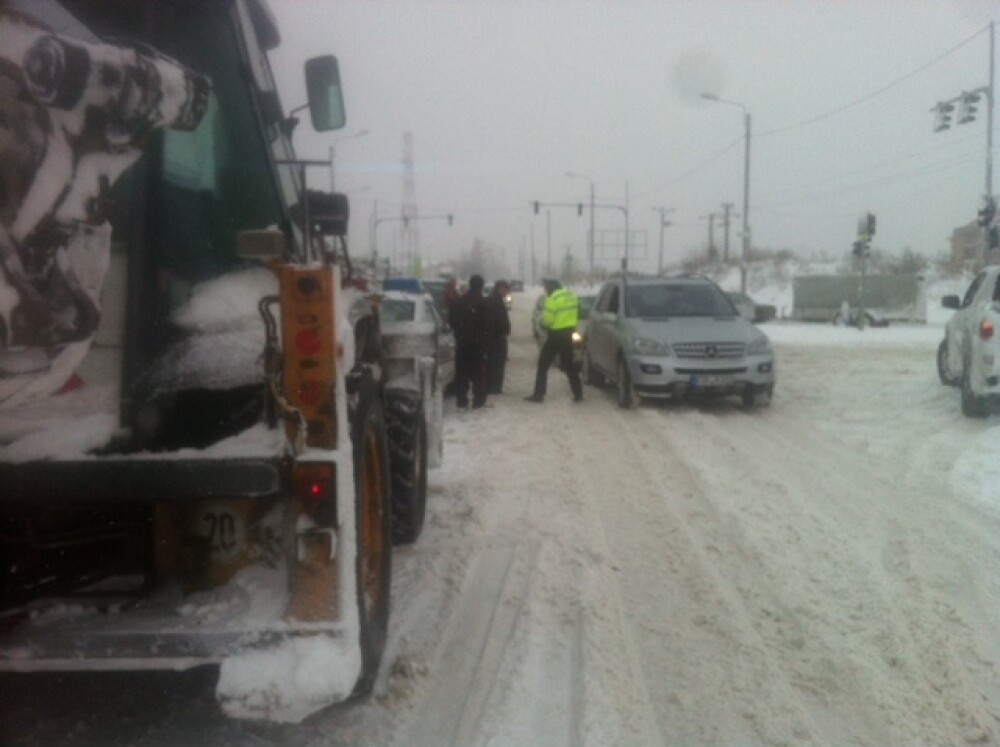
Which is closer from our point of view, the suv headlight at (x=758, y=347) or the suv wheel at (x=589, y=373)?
the suv headlight at (x=758, y=347)

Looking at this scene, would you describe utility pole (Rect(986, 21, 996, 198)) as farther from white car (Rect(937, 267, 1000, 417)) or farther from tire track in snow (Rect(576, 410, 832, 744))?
tire track in snow (Rect(576, 410, 832, 744))

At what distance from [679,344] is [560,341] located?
6.18ft

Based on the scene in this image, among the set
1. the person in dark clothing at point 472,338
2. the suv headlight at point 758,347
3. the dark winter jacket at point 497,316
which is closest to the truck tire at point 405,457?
the person in dark clothing at point 472,338

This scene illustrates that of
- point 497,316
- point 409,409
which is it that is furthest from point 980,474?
point 497,316

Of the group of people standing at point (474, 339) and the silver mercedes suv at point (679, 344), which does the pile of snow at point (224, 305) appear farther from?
the silver mercedes suv at point (679, 344)

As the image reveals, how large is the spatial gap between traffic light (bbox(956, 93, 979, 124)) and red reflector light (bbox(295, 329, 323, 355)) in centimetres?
3029

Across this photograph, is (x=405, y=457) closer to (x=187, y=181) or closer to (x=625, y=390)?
(x=187, y=181)

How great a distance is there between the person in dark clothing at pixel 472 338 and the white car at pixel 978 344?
19.3 ft

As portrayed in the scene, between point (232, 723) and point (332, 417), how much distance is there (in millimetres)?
1414

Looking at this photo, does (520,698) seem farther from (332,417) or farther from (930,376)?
(930,376)

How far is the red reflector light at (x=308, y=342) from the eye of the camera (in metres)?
3.50

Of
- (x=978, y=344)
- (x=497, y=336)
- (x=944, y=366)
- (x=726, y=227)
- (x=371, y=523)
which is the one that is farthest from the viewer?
(x=726, y=227)

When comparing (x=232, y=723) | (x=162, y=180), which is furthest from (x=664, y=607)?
(x=162, y=180)

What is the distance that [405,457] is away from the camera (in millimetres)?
6250
